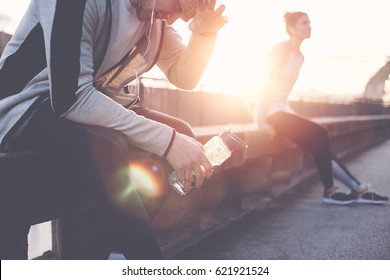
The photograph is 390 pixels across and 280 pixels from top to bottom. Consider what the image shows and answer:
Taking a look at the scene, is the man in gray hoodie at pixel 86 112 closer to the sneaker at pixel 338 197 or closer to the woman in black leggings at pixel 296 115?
the woman in black leggings at pixel 296 115

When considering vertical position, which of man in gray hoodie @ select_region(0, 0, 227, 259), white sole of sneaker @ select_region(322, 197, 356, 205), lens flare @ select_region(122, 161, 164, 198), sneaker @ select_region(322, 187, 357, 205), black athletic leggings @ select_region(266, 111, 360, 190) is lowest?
white sole of sneaker @ select_region(322, 197, 356, 205)

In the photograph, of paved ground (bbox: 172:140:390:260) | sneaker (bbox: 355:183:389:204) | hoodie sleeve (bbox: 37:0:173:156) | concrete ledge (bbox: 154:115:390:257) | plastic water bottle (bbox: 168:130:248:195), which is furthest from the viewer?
sneaker (bbox: 355:183:389:204)

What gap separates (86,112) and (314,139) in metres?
3.54

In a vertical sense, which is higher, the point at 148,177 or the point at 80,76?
the point at 80,76

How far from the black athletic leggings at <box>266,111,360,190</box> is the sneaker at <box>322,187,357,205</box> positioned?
70mm

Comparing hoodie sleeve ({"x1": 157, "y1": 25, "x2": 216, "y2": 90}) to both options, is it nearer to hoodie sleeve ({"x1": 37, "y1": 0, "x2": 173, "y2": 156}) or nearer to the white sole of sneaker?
hoodie sleeve ({"x1": 37, "y1": 0, "x2": 173, "y2": 156})

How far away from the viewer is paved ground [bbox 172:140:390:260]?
311cm

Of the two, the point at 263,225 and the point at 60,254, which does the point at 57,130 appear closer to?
the point at 60,254

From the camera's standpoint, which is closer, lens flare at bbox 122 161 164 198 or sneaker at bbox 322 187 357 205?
lens flare at bbox 122 161 164 198

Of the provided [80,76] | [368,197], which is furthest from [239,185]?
[80,76]

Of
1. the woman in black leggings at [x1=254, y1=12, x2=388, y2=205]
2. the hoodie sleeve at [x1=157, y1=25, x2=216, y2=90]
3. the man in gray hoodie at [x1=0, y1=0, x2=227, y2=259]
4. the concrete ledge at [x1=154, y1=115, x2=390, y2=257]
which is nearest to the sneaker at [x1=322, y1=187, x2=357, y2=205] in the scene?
the woman in black leggings at [x1=254, y1=12, x2=388, y2=205]

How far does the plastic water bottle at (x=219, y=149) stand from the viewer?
1961 mm

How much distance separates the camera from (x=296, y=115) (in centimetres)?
492

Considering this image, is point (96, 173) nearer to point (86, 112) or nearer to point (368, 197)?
point (86, 112)
